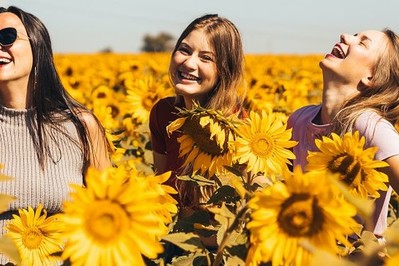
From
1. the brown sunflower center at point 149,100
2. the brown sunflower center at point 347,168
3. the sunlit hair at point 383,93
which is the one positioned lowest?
the brown sunflower center at point 149,100

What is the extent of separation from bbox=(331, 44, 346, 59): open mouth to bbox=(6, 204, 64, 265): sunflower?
3.93 feet

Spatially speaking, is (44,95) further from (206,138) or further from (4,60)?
(206,138)

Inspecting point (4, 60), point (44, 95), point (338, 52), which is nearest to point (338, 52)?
point (338, 52)

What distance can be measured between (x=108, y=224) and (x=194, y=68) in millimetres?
1664

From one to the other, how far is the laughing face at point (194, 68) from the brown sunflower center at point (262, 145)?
0.85 meters

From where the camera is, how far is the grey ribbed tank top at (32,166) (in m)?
2.90

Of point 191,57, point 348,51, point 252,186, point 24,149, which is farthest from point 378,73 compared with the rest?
point 24,149

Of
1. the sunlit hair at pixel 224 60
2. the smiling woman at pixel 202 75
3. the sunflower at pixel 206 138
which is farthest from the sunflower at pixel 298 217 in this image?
the sunlit hair at pixel 224 60

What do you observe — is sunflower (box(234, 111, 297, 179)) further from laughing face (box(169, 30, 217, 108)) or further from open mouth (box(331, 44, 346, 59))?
laughing face (box(169, 30, 217, 108))

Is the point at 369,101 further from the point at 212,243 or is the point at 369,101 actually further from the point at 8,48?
the point at 8,48

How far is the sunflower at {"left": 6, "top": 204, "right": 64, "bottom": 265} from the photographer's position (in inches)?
88.8

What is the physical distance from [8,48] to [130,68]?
17.6 feet

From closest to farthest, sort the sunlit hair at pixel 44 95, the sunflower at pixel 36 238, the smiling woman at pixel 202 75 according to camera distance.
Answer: the sunflower at pixel 36 238
the sunlit hair at pixel 44 95
the smiling woman at pixel 202 75

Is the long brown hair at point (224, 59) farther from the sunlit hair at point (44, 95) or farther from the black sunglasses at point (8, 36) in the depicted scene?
the black sunglasses at point (8, 36)
